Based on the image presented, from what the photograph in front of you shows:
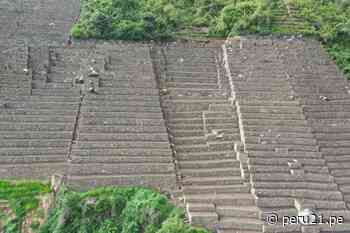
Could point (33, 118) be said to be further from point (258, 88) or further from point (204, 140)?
point (258, 88)

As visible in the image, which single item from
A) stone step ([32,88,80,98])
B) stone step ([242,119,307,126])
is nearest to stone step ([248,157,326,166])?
stone step ([242,119,307,126])

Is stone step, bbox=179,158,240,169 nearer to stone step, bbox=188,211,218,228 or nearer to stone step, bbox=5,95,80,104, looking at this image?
stone step, bbox=188,211,218,228

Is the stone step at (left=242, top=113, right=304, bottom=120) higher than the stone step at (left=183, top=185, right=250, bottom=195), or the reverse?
the stone step at (left=242, top=113, right=304, bottom=120)

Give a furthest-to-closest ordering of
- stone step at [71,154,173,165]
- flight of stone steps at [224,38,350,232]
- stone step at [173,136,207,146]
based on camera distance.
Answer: stone step at [173,136,207,146]
stone step at [71,154,173,165]
flight of stone steps at [224,38,350,232]

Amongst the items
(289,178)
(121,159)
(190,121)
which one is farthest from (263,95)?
(121,159)

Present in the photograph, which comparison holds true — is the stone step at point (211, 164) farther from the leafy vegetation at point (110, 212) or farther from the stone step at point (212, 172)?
the leafy vegetation at point (110, 212)

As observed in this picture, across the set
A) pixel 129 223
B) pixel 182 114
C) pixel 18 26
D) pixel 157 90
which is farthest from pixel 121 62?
pixel 129 223

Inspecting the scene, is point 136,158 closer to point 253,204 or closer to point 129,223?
point 129,223
